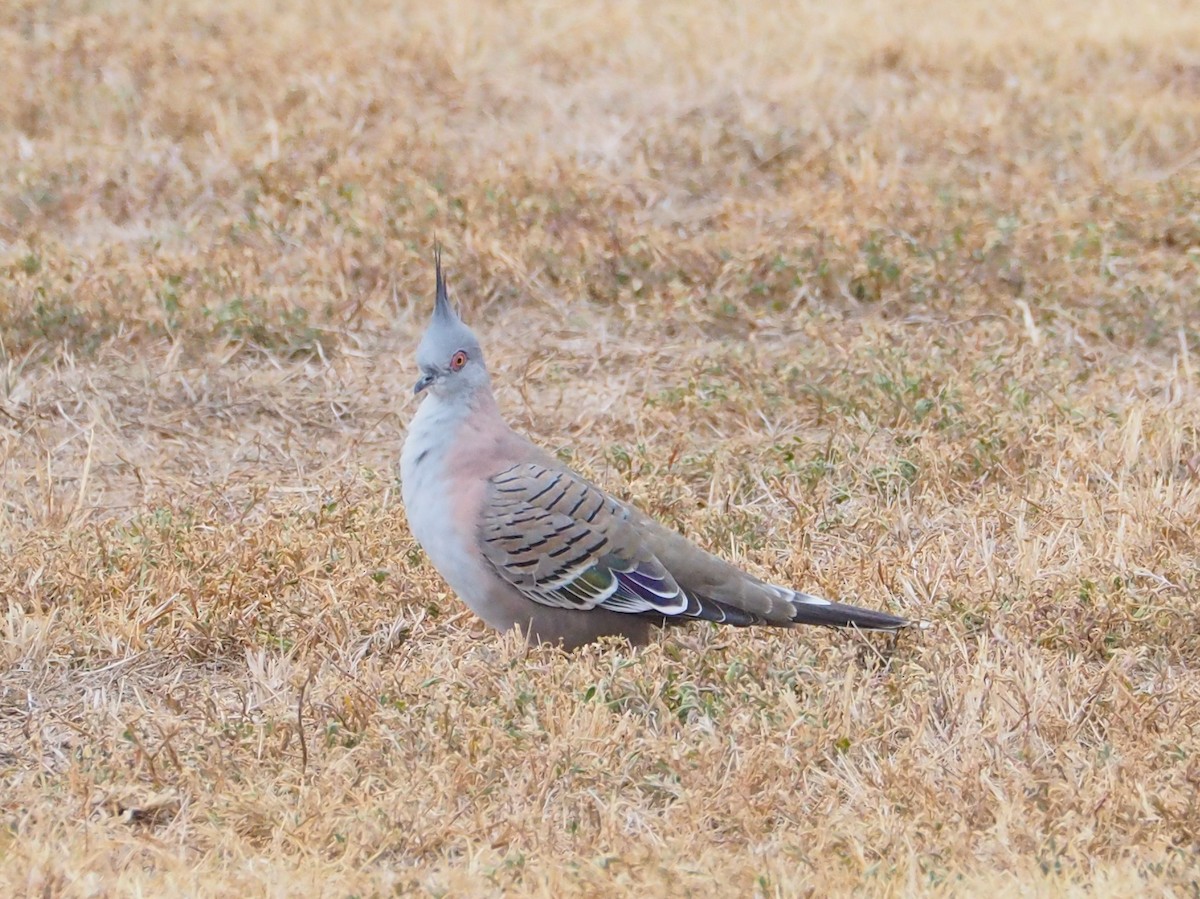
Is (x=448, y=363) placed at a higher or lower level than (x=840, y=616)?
higher

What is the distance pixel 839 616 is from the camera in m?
4.24

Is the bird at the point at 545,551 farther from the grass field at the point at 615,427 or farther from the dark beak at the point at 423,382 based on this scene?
the grass field at the point at 615,427

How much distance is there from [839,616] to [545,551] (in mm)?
743

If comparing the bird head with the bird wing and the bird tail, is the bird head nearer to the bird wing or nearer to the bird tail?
the bird wing

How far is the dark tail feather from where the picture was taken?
4.24m

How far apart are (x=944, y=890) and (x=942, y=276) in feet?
13.5

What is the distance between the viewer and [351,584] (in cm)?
471

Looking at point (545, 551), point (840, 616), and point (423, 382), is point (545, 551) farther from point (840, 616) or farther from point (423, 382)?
point (840, 616)

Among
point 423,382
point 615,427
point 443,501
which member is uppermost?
point 423,382

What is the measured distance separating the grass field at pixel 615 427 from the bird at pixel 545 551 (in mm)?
112

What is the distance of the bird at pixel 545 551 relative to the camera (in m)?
4.27

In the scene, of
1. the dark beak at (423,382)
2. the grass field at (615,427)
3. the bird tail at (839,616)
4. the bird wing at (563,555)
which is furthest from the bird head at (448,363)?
the bird tail at (839,616)

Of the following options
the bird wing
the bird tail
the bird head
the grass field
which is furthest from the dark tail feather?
the bird head

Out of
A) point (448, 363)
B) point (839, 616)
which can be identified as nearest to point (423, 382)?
point (448, 363)
